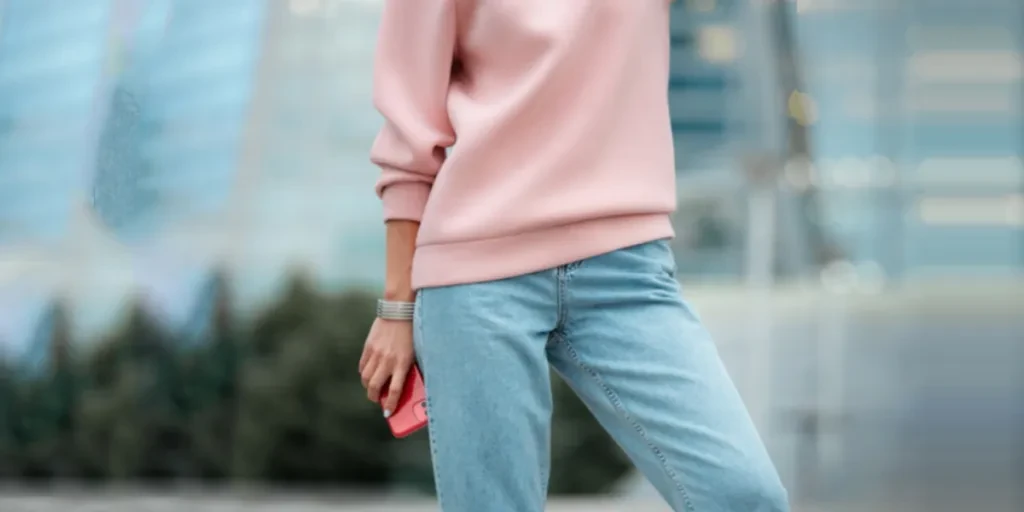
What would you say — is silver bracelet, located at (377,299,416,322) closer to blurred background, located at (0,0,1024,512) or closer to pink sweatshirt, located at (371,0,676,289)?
pink sweatshirt, located at (371,0,676,289)

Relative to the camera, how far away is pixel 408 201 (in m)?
1.13

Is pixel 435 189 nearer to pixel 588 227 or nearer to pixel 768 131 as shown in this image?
pixel 588 227

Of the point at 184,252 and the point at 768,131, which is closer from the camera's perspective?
the point at 768,131

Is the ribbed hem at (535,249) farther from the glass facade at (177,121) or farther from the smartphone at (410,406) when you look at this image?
the glass facade at (177,121)

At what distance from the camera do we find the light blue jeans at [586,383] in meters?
0.98

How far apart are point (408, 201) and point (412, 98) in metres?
0.10

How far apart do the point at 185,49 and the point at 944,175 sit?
13.5 ft

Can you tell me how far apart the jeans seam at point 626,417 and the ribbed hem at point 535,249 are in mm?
82

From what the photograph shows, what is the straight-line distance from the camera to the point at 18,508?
4.12 m

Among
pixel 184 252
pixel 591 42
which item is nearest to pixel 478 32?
pixel 591 42

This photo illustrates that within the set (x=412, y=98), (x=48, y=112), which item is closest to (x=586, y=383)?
(x=412, y=98)

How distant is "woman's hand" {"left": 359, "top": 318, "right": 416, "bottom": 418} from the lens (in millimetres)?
1119

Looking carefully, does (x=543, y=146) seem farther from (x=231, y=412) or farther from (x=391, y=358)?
(x=231, y=412)

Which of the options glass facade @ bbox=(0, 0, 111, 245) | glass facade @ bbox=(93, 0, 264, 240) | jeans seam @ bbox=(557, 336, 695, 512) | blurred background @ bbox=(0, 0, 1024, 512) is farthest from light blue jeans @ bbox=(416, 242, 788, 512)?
glass facade @ bbox=(0, 0, 111, 245)
